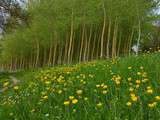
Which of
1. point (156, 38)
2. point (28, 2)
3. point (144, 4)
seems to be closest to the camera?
point (144, 4)

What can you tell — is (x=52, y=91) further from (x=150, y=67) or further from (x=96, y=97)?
(x=150, y=67)

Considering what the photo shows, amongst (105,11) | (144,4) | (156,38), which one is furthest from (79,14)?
(156,38)

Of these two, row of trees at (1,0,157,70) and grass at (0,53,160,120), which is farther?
row of trees at (1,0,157,70)

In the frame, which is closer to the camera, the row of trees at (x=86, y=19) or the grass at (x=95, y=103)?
the grass at (x=95, y=103)

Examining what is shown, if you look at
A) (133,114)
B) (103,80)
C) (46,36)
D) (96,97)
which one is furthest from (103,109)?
(46,36)

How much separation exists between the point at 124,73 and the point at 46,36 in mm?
42704

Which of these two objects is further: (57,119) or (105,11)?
(105,11)

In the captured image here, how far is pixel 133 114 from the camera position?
5.79 metres

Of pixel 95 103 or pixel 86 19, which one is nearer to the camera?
pixel 95 103

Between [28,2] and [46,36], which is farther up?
[28,2]

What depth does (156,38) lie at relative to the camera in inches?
2458

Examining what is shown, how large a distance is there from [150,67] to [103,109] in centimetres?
362

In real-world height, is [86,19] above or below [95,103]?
above

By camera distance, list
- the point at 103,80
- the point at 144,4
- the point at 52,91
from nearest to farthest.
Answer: the point at 52,91 < the point at 103,80 < the point at 144,4
